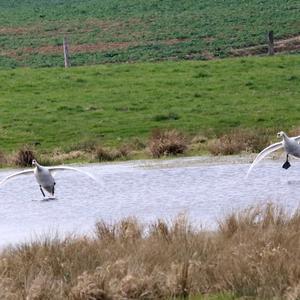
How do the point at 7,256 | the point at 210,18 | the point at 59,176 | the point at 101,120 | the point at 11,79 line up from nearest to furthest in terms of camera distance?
the point at 7,256 < the point at 59,176 < the point at 101,120 < the point at 11,79 < the point at 210,18

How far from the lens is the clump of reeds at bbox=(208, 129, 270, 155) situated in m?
25.1

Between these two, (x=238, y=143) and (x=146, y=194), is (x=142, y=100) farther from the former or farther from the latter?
(x=146, y=194)

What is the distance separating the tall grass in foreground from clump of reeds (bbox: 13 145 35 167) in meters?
11.8

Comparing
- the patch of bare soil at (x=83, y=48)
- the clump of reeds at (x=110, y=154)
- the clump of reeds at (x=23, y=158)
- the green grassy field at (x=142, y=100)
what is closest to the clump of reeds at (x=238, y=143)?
the green grassy field at (x=142, y=100)

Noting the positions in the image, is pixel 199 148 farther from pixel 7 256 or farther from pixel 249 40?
pixel 249 40

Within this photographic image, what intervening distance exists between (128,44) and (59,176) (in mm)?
29854

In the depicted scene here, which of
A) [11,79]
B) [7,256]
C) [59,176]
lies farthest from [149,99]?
[7,256]

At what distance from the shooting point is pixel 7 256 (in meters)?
13.2

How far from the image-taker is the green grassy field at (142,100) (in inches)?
1137

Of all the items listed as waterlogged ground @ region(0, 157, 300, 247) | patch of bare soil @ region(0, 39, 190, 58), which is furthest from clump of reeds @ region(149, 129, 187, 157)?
patch of bare soil @ region(0, 39, 190, 58)

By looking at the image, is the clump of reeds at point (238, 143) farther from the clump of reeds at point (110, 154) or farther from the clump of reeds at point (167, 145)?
the clump of reeds at point (110, 154)

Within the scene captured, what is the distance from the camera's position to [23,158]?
84.7 ft

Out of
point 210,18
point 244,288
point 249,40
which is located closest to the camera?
point 244,288

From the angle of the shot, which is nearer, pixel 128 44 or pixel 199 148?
pixel 199 148
